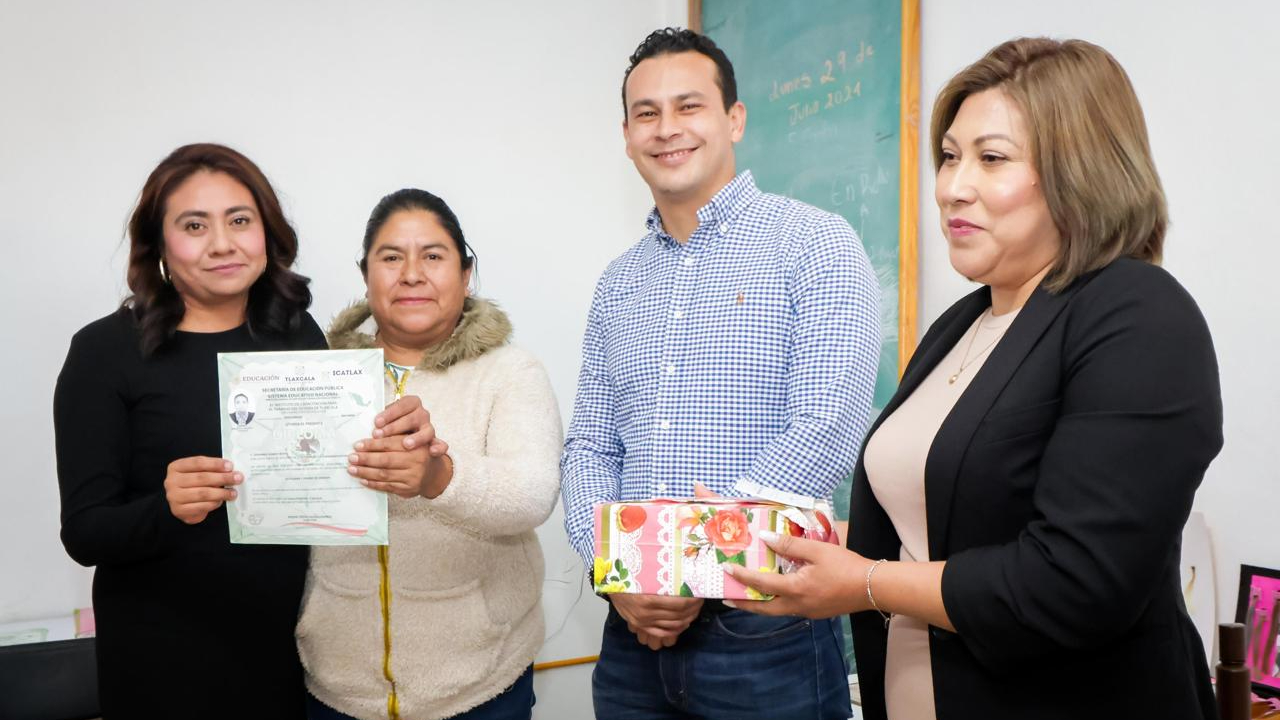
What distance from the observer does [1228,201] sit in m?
2.06

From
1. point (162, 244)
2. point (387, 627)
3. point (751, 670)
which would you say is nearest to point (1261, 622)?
point (751, 670)

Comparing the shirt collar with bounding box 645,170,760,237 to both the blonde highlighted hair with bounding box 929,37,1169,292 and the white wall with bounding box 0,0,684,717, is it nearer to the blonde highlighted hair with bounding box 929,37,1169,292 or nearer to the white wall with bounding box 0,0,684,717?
the blonde highlighted hair with bounding box 929,37,1169,292

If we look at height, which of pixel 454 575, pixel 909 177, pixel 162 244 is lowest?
pixel 454 575

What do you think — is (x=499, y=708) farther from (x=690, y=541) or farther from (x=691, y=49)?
(x=691, y=49)

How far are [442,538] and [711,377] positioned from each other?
0.62 meters

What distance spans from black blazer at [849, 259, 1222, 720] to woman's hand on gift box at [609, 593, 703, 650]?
0.46m

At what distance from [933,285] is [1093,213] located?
5.37 feet

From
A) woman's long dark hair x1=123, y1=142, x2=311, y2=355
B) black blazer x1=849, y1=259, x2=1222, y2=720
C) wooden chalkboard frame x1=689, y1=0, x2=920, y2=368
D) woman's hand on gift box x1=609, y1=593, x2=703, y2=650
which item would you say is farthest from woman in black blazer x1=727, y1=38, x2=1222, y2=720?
wooden chalkboard frame x1=689, y1=0, x2=920, y2=368

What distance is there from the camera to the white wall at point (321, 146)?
3.03 metres

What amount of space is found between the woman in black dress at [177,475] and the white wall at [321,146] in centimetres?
140

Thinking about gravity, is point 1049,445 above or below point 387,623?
above

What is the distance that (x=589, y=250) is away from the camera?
3.95 m

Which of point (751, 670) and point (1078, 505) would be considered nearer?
point (1078, 505)

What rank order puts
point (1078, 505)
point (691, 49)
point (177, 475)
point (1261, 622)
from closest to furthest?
point (1078, 505) < point (177, 475) < point (1261, 622) < point (691, 49)
